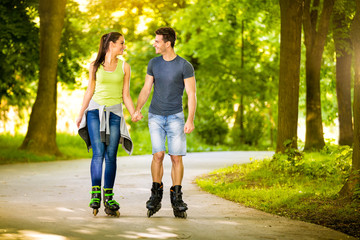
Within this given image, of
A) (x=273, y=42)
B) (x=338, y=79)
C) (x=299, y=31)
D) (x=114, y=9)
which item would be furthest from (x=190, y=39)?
(x=299, y=31)

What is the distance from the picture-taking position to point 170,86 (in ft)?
25.1

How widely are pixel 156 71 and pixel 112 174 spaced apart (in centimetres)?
139

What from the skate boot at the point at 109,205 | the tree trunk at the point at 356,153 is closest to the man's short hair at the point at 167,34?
the skate boot at the point at 109,205

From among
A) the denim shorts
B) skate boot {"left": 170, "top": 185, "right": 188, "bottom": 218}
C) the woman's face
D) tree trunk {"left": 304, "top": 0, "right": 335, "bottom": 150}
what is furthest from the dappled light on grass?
tree trunk {"left": 304, "top": 0, "right": 335, "bottom": 150}

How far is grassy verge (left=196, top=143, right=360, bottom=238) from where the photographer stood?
25.9 feet

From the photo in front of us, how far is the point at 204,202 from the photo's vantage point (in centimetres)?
927

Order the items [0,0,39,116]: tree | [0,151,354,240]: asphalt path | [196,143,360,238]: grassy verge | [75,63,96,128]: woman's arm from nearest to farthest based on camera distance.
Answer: [0,151,354,240]: asphalt path < [75,63,96,128]: woman's arm < [196,143,360,238]: grassy verge < [0,0,39,116]: tree

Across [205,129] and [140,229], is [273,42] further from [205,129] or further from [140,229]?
[140,229]

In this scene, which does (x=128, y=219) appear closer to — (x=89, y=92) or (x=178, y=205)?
(x=178, y=205)

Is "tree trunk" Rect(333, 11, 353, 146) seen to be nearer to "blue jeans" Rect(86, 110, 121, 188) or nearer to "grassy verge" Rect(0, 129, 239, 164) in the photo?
"grassy verge" Rect(0, 129, 239, 164)

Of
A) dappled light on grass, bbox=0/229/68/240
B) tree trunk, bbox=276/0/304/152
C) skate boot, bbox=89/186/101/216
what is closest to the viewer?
dappled light on grass, bbox=0/229/68/240

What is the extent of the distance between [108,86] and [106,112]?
0.33m

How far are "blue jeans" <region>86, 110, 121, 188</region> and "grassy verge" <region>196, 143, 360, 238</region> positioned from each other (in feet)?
7.53

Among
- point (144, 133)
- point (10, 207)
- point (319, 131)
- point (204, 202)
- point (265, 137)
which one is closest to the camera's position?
point (10, 207)
